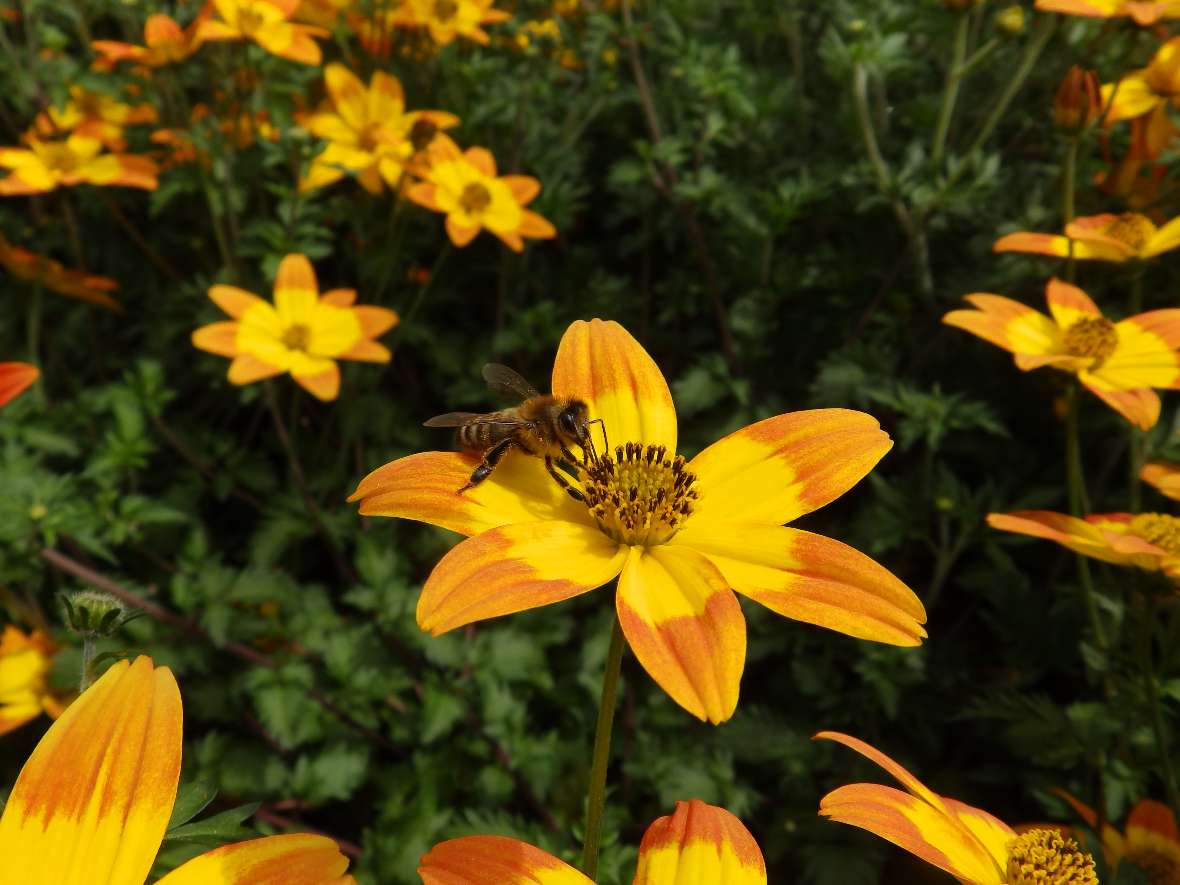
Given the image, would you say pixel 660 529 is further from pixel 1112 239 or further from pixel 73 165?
pixel 73 165

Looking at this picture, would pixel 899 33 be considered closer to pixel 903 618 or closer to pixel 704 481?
pixel 704 481

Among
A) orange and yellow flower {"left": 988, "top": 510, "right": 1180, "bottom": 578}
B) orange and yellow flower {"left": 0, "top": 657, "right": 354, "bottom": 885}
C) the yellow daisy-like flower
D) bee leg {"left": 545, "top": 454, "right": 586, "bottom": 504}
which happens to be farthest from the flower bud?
orange and yellow flower {"left": 0, "top": 657, "right": 354, "bottom": 885}

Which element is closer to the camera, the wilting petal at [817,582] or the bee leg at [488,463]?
the wilting petal at [817,582]

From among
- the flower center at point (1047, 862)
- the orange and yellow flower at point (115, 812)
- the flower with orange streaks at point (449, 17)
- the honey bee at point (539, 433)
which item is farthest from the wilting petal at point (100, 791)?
the flower with orange streaks at point (449, 17)

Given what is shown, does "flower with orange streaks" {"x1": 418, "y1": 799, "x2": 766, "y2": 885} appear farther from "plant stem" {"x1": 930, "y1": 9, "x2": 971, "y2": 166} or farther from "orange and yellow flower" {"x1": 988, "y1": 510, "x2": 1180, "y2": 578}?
"plant stem" {"x1": 930, "y1": 9, "x2": 971, "y2": 166}

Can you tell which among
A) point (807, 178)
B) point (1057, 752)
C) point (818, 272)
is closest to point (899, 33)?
point (807, 178)

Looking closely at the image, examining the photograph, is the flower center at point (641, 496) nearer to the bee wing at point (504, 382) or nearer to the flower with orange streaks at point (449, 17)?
the bee wing at point (504, 382)

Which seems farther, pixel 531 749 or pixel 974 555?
pixel 974 555

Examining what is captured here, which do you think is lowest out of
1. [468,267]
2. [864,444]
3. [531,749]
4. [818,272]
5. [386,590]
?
[531,749]
